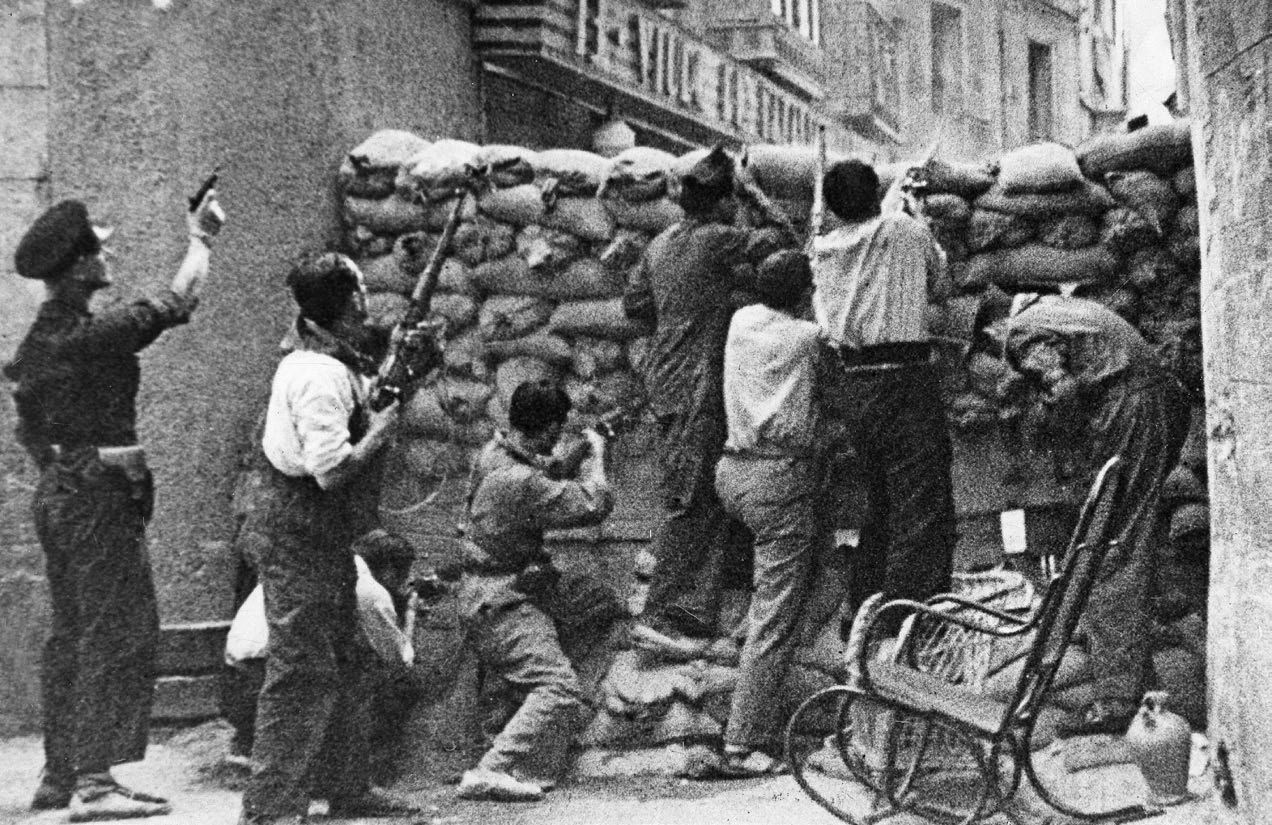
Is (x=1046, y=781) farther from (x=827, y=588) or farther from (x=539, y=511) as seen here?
(x=539, y=511)

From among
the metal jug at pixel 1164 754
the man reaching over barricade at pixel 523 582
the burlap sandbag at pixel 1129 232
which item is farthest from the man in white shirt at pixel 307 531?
the burlap sandbag at pixel 1129 232

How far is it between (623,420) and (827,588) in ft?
3.25

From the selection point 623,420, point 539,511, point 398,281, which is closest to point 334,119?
point 398,281

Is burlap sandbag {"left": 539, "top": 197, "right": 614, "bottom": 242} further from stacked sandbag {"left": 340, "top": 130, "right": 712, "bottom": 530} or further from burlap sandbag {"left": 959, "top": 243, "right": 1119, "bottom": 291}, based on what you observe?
burlap sandbag {"left": 959, "top": 243, "right": 1119, "bottom": 291}

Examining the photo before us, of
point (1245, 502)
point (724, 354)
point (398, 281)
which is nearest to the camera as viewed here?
point (1245, 502)

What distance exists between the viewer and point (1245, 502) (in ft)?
10.4

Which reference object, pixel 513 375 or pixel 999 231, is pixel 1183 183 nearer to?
pixel 999 231

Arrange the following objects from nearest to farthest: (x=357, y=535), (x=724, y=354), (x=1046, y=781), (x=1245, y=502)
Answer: (x=1245, y=502) → (x=1046, y=781) → (x=357, y=535) → (x=724, y=354)

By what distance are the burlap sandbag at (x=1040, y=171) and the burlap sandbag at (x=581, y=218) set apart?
1.45m

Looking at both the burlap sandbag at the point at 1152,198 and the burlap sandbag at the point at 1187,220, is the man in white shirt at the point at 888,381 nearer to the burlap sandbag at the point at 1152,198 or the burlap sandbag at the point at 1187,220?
the burlap sandbag at the point at 1152,198

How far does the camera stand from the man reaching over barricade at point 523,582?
5137 millimetres

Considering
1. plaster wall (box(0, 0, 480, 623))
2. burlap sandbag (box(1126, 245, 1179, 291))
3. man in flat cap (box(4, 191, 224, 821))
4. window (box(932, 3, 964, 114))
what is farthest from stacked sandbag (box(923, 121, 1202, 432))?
man in flat cap (box(4, 191, 224, 821))

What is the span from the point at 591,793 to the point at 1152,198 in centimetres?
283

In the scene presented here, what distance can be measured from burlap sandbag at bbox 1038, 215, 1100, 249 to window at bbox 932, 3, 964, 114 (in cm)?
233
